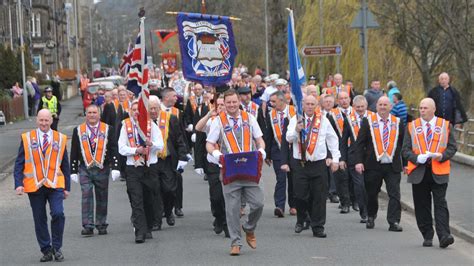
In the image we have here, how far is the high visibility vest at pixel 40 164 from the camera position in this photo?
11648mm

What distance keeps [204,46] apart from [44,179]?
437 cm

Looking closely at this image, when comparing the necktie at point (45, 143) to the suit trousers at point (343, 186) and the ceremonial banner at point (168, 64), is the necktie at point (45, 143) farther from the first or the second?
the ceremonial banner at point (168, 64)

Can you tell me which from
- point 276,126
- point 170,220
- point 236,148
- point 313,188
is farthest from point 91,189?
point 276,126

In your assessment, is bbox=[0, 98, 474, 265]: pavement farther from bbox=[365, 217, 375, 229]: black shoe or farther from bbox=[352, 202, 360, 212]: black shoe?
bbox=[352, 202, 360, 212]: black shoe

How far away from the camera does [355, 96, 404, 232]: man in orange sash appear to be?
13.5 meters

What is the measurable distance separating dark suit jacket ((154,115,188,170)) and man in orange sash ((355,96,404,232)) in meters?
2.20

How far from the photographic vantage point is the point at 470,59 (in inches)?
1001

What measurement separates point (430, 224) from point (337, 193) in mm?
4029

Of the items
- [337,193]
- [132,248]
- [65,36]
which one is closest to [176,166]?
[132,248]

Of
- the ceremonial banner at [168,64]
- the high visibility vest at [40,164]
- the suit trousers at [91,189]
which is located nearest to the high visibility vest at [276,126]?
the suit trousers at [91,189]

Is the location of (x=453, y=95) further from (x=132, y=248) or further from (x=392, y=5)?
(x=132, y=248)

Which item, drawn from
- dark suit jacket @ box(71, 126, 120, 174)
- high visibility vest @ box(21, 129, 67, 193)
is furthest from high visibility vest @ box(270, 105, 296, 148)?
high visibility vest @ box(21, 129, 67, 193)

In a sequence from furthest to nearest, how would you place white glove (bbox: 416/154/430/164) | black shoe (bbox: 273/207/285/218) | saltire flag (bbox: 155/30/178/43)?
saltire flag (bbox: 155/30/178/43), black shoe (bbox: 273/207/285/218), white glove (bbox: 416/154/430/164)

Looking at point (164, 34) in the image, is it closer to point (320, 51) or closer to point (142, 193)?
point (320, 51)
